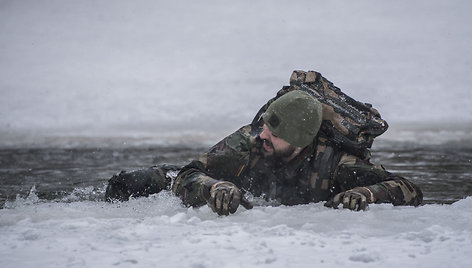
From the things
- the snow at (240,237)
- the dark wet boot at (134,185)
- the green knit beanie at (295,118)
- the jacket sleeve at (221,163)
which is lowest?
the snow at (240,237)

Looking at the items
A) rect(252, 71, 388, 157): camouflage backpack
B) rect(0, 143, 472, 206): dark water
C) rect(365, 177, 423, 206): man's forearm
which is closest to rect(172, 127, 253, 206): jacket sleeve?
rect(252, 71, 388, 157): camouflage backpack

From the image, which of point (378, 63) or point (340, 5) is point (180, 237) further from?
point (340, 5)

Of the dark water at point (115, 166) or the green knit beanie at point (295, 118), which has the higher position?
the green knit beanie at point (295, 118)

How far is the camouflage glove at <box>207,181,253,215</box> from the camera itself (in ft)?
10.4

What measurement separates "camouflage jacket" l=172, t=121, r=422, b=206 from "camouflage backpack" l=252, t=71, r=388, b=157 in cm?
9

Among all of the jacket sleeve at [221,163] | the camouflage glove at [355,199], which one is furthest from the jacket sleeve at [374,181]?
the jacket sleeve at [221,163]

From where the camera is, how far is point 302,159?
3992 mm

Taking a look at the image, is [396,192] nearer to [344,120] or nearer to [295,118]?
[344,120]

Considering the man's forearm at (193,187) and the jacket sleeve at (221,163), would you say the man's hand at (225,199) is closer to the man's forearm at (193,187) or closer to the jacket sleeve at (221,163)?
the man's forearm at (193,187)

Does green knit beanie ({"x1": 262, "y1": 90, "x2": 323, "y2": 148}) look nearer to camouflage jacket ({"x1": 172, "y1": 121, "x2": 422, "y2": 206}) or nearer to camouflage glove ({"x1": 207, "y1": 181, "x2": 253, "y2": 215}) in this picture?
camouflage jacket ({"x1": 172, "y1": 121, "x2": 422, "y2": 206})

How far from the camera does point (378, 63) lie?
1503 centimetres

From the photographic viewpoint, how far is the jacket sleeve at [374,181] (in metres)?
3.79

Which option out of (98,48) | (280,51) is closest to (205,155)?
(280,51)

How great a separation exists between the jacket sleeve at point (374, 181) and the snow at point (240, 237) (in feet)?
0.76
